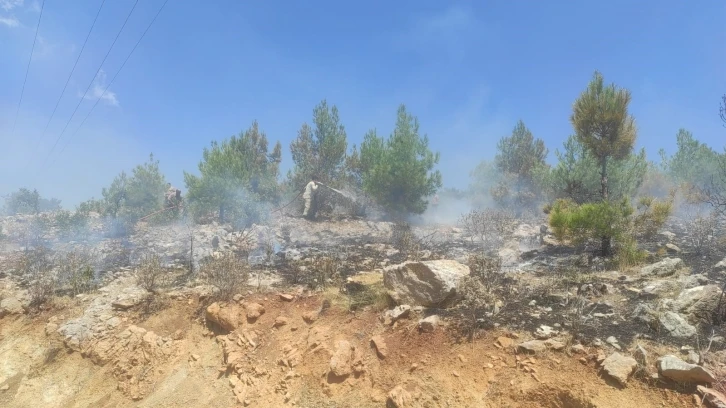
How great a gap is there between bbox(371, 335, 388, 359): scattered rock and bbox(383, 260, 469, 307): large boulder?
821mm

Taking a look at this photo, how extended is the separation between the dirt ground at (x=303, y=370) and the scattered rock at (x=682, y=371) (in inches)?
3.8

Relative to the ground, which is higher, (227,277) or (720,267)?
(720,267)

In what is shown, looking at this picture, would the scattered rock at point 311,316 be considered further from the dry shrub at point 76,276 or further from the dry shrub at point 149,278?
the dry shrub at point 76,276

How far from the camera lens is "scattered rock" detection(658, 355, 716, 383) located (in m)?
2.71

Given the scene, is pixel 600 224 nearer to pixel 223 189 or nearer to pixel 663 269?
pixel 663 269

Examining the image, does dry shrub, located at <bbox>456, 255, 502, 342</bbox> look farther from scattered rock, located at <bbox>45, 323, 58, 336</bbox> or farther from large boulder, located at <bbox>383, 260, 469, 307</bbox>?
scattered rock, located at <bbox>45, 323, 58, 336</bbox>

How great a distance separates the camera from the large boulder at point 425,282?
473 centimetres

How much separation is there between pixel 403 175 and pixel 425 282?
46.8 feet

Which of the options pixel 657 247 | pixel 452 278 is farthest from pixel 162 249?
pixel 657 247

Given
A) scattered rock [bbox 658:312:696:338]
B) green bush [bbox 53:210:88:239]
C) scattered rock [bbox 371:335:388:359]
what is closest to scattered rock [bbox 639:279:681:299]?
scattered rock [bbox 658:312:696:338]

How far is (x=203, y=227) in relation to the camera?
15.6m

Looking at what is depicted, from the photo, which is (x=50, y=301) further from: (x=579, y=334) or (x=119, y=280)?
(x=579, y=334)

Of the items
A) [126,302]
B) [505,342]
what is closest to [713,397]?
[505,342]

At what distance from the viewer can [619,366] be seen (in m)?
3.01
